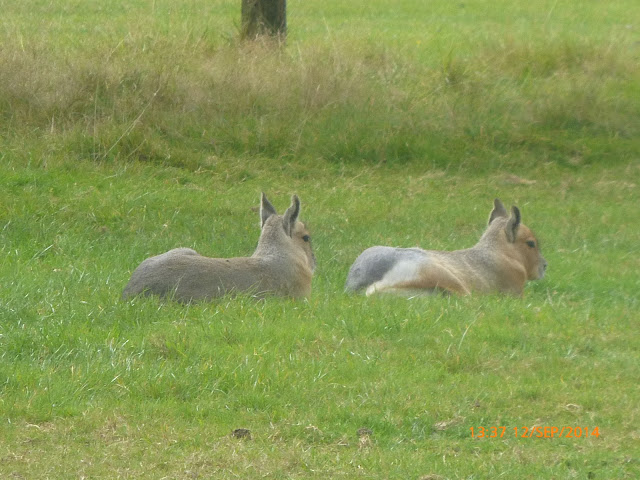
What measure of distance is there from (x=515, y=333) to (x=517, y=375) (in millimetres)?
713

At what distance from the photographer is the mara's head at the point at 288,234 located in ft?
27.2

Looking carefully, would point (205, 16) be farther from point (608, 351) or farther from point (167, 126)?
point (608, 351)

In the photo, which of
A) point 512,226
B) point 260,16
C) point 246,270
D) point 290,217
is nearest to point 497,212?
point 512,226

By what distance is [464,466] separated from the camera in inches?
190

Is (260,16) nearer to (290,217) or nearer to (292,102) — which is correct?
(292,102)

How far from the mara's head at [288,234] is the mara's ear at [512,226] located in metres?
1.85

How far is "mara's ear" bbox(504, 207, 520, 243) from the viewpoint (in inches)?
365

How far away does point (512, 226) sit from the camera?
366 inches

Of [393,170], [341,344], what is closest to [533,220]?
[393,170]

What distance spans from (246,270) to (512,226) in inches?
Answer: 107
